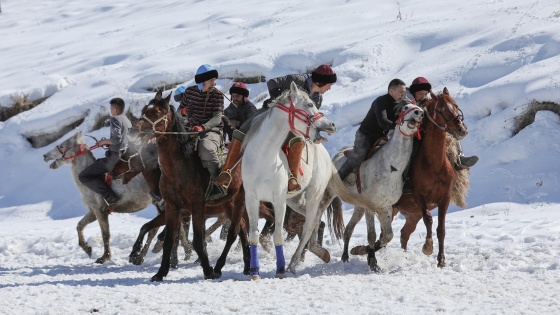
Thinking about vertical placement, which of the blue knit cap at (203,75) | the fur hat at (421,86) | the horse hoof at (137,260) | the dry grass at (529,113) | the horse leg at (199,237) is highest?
the blue knit cap at (203,75)

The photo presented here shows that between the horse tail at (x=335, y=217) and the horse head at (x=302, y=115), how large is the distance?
325 centimetres

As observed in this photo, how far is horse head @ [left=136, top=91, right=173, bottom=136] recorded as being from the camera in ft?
32.4

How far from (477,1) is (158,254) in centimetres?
1554

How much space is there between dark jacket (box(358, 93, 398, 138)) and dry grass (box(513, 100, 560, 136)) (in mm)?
5731

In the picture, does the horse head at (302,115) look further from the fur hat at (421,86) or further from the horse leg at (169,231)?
the fur hat at (421,86)

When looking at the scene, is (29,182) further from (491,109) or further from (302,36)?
(491,109)

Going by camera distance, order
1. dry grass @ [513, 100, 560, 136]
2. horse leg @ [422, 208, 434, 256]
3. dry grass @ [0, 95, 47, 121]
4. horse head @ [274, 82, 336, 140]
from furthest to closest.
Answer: dry grass @ [0, 95, 47, 121], dry grass @ [513, 100, 560, 136], horse leg @ [422, 208, 434, 256], horse head @ [274, 82, 336, 140]

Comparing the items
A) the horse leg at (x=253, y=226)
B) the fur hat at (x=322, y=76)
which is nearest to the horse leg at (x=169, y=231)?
the horse leg at (x=253, y=226)

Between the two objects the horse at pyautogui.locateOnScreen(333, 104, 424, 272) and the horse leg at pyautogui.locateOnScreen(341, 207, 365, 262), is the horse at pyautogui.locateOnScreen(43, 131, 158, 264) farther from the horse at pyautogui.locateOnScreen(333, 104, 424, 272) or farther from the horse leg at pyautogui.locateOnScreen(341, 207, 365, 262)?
the horse at pyautogui.locateOnScreen(333, 104, 424, 272)

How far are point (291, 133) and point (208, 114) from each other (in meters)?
1.58

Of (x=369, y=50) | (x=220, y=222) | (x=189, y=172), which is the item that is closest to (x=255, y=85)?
(x=369, y=50)

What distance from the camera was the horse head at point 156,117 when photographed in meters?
9.88

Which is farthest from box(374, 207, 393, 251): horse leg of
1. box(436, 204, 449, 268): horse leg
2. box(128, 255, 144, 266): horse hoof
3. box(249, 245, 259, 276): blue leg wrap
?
box(128, 255, 144, 266): horse hoof

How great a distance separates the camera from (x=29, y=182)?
65.9ft
